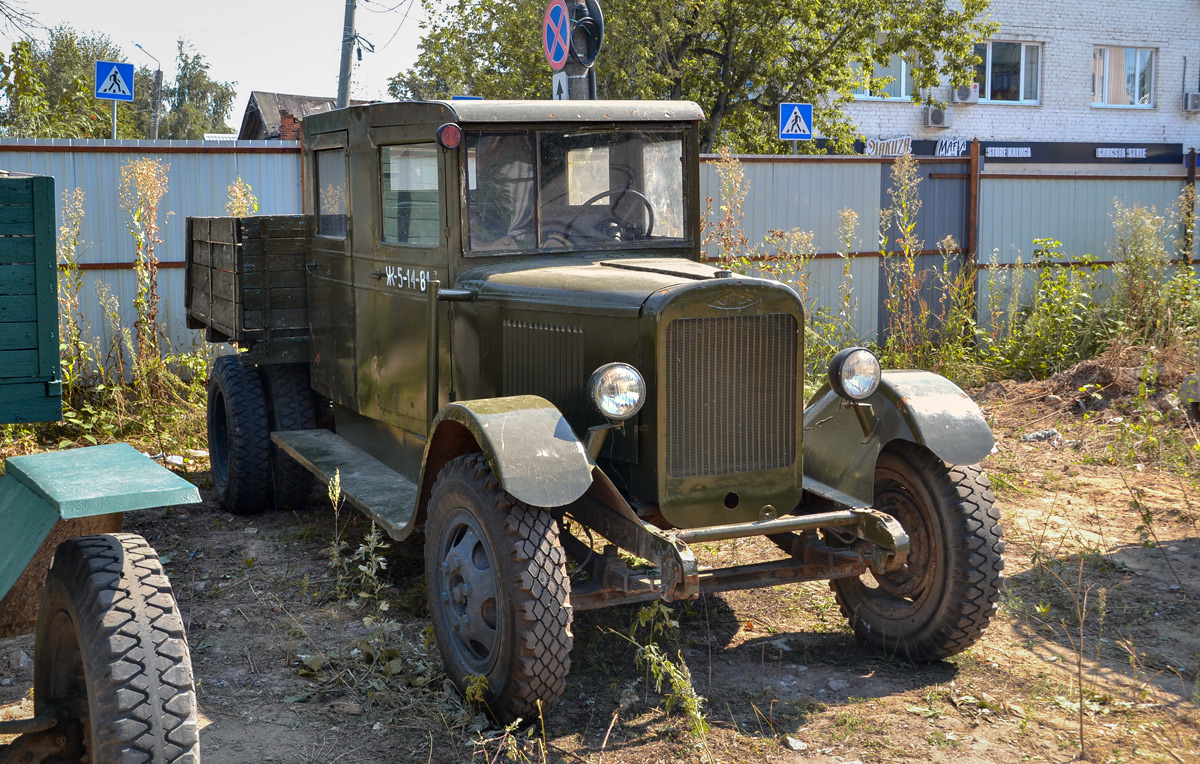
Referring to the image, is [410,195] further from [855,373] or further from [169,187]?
[169,187]

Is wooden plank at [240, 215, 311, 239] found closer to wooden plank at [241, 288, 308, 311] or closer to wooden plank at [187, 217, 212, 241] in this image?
wooden plank at [241, 288, 308, 311]

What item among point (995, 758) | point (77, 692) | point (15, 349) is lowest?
point (995, 758)

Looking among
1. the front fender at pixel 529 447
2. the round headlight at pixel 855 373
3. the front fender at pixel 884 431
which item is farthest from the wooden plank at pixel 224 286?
the round headlight at pixel 855 373

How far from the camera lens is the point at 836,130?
1831 cm

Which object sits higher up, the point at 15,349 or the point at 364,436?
the point at 15,349

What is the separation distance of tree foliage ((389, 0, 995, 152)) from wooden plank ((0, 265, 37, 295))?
1340cm

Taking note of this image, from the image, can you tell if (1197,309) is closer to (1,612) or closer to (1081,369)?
(1081,369)

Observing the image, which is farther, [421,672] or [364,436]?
[364,436]

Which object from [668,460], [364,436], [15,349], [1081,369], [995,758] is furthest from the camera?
[1081,369]

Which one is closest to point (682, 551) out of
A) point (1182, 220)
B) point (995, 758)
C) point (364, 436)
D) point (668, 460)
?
point (668, 460)

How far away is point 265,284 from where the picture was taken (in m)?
6.30

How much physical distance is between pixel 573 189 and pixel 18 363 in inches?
98.6

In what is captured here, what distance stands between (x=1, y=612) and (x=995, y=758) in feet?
10.2

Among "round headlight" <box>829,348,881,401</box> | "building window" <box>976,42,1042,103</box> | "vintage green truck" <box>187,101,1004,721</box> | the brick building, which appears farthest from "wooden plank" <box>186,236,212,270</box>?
"building window" <box>976,42,1042,103</box>
